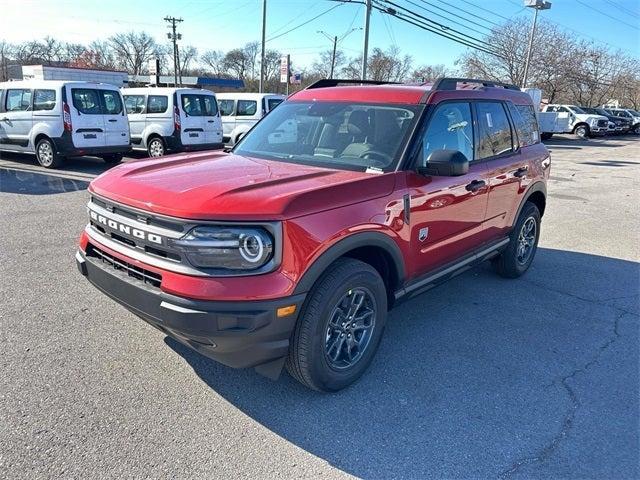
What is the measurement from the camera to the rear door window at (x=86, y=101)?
10920 millimetres

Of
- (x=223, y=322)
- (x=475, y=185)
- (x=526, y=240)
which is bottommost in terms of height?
(x=526, y=240)

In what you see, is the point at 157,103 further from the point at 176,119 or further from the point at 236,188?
the point at 236,188

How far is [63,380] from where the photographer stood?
2992mm

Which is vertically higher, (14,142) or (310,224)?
(310,224)

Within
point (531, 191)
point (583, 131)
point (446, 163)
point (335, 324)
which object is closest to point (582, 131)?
point (583, 131)

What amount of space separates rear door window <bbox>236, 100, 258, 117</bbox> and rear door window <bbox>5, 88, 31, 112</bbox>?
5838 mm

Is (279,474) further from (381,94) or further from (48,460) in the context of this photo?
(381,94)

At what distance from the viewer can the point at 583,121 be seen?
31391mm

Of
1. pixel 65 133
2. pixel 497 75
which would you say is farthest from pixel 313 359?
pixel 497 75

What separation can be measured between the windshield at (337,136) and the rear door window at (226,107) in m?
11.7

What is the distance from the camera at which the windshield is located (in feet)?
11.2

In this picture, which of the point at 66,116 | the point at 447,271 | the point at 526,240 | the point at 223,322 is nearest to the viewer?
the point at 223,322

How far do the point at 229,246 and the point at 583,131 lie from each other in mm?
35525

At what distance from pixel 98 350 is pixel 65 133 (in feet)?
30.2
